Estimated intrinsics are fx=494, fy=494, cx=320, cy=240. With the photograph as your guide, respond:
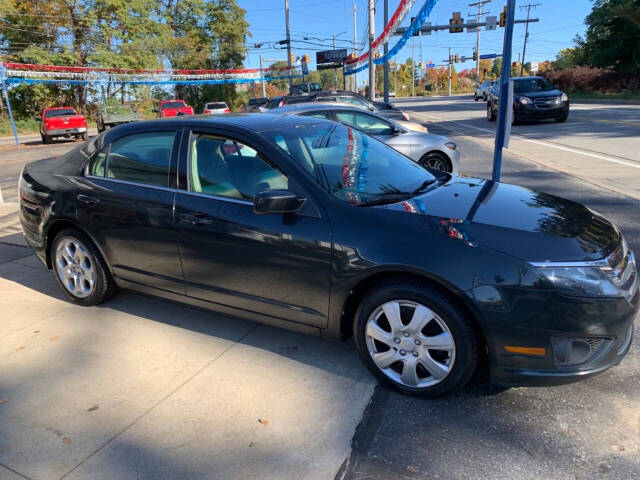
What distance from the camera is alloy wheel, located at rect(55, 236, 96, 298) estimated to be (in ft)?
13.2

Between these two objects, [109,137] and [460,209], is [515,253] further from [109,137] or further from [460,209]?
[109,137]

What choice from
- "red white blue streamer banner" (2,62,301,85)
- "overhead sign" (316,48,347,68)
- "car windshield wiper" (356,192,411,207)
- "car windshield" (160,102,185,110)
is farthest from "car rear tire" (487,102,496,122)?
"overhead sign" (316,48,347,68)

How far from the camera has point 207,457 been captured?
239 cm

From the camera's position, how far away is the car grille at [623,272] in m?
2.45

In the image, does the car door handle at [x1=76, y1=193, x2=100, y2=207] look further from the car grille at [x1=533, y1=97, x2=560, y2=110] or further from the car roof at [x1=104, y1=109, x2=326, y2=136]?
the car grille at [x1=533, y1=97, x2=560, y2=110]

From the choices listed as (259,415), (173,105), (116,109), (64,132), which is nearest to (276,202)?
(259,415)

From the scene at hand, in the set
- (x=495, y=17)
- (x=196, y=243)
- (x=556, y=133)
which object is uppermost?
(x=495, y=17)

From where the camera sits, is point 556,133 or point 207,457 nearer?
point 207,457

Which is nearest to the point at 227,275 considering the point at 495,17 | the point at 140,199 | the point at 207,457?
the point at 140,199

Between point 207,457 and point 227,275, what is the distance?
116 centimetres

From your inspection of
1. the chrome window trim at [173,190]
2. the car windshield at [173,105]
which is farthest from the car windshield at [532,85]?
the car windshield at [173,105]

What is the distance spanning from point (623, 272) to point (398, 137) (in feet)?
18.9

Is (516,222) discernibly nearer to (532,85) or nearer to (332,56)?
(532,85)

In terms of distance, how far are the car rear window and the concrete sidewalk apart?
1132 millimetres
